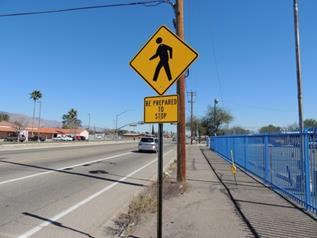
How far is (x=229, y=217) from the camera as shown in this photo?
8.48 m

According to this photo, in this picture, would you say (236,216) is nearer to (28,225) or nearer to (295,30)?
(28,225)

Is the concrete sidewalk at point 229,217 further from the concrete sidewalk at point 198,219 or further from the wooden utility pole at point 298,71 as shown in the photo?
the wooden utility pole at point 298,71

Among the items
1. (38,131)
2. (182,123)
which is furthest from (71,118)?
(182,123)

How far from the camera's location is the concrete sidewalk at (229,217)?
7.24 m

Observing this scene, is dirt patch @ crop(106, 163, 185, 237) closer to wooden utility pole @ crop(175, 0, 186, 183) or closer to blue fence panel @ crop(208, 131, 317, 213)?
wooden utility pole @ crop(175, 0, 186, 183)

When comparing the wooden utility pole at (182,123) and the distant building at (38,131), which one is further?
the distant building at (38,131)

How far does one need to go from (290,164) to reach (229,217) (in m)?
3.27

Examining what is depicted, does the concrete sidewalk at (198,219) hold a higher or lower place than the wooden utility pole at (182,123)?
lower

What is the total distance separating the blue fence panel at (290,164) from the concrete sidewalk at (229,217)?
0.38m

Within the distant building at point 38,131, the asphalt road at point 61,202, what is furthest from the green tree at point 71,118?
the asphalt road at point 61,202

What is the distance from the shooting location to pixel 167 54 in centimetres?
664

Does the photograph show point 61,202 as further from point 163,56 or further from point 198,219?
point 163,56

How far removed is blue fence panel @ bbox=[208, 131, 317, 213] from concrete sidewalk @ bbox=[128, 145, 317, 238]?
1.24 feet

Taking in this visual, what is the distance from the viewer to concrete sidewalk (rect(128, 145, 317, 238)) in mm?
7242
